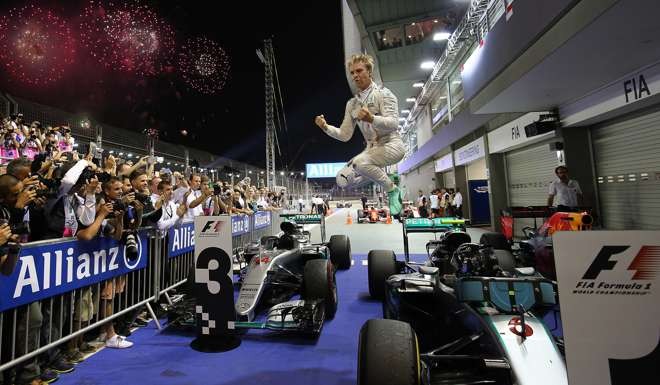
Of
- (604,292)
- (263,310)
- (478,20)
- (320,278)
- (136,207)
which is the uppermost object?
(478,20)

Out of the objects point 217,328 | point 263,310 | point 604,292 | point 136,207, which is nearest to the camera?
point 604,292

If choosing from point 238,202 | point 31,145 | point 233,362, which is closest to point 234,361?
point 233,362

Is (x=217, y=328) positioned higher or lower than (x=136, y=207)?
lower

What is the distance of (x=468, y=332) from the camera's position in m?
2.15

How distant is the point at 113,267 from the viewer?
3.07 meters

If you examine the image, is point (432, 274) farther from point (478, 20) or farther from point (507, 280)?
point (478, 20)

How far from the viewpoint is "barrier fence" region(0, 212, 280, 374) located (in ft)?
7.39

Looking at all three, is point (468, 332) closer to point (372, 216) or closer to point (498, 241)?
point (498, 241)

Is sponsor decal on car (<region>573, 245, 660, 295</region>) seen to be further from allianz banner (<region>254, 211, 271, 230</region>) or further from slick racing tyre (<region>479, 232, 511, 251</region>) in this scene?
allianz banner (<region>254, 211, 271, 230</region>)

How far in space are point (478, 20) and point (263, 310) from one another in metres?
9.07

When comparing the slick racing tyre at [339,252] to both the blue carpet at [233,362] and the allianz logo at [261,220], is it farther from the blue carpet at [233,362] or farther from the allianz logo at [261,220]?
the allianz logo at [261,220]

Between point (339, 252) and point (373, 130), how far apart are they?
151 inches

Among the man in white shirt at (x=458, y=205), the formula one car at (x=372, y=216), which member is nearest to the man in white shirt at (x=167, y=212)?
the man in white shirt at (x=458, y=205)

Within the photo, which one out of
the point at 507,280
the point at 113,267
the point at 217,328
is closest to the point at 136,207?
the point at 113,267
